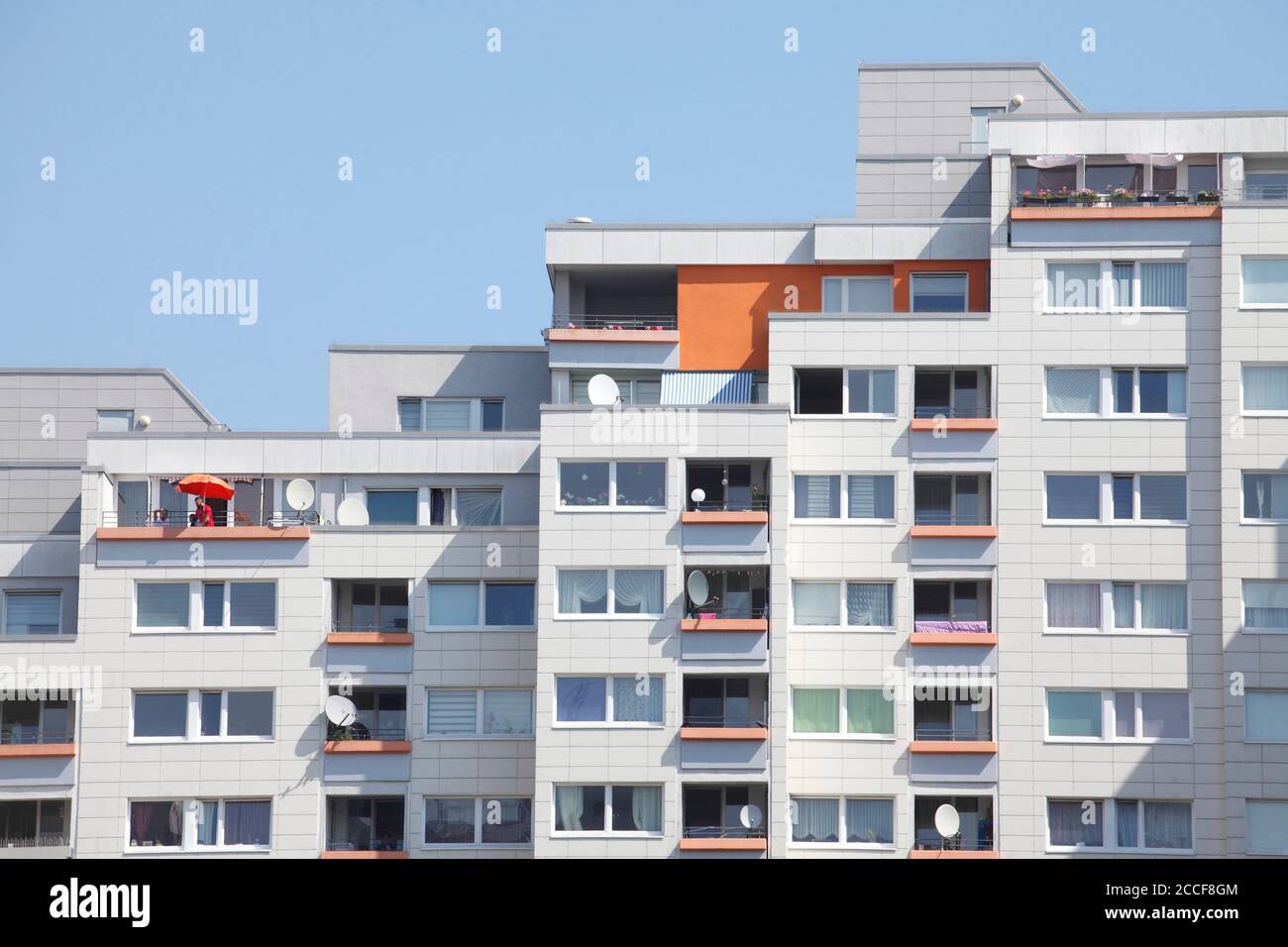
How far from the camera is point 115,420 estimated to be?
68062mm

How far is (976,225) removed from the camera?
59.6 m

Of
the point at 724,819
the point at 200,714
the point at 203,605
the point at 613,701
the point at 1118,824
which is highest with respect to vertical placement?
the point at 203,605

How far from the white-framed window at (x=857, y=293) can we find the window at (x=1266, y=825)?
59.2 ft

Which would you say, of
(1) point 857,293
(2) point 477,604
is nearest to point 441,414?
(2) point 477,604

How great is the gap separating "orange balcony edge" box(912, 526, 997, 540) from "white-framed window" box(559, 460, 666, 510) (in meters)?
7.61

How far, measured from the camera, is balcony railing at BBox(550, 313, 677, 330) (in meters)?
61.6

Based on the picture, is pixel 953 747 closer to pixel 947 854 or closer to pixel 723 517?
pixel 947 854

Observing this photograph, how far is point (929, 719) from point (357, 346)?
71.5 feet

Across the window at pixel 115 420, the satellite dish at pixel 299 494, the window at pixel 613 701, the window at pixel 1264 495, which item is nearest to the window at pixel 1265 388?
the window at pixel 1264 495

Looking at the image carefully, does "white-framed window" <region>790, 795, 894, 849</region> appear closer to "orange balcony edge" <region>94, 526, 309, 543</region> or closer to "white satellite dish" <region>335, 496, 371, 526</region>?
"white satellite dish" <region>335, 496, 371, 526</region>

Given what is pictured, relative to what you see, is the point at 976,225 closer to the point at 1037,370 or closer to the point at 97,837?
the point at 1037,370

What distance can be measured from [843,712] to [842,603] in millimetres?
3102
